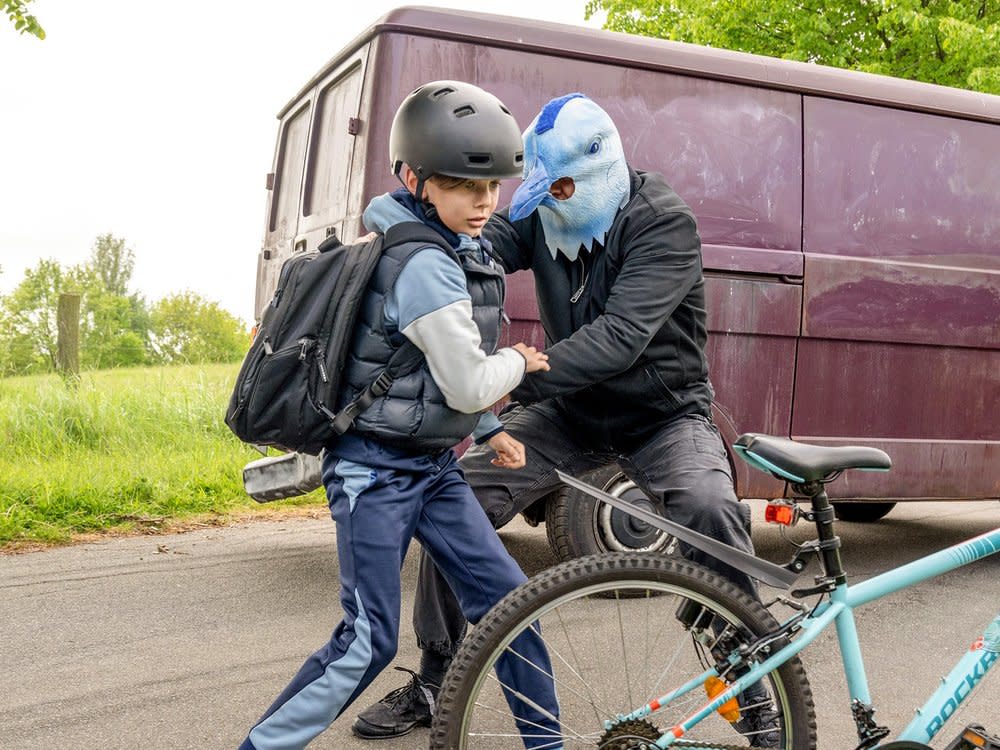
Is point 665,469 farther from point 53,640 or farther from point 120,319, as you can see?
point 120,319

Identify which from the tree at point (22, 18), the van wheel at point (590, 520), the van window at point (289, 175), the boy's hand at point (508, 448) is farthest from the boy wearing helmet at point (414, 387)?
the tree at point (22, 18)

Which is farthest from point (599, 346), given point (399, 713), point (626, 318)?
point (399, 713)

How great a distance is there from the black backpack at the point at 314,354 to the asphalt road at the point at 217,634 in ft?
3.58

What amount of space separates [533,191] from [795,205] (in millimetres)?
2080

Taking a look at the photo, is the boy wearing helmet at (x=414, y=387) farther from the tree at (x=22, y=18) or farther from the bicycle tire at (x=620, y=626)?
the tree at (x=22, y=18)

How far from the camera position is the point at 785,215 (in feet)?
15.5

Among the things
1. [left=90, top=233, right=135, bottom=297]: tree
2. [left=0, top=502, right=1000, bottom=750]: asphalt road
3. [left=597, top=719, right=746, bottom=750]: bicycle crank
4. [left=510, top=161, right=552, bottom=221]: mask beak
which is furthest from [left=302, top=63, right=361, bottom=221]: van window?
[left=90, top=233, right=135, bottom=297]: tree

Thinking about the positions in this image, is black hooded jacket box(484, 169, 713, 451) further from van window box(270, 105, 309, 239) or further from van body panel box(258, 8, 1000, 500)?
van window box(270, 105, 309, 239)

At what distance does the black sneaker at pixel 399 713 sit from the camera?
3.13 meters

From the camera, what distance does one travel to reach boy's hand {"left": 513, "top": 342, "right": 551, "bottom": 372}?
8.78 ft

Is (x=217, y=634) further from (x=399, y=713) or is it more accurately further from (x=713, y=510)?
(x=713, y=510)

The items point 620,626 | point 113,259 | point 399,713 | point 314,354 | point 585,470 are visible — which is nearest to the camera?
point 620,626

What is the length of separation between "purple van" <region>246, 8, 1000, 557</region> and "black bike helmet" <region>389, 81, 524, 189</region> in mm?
1774

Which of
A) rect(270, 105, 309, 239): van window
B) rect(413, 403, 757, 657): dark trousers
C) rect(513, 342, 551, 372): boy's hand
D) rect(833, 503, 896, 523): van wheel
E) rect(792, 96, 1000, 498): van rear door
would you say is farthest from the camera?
rect(833, 503, 896, 523): van wheel
